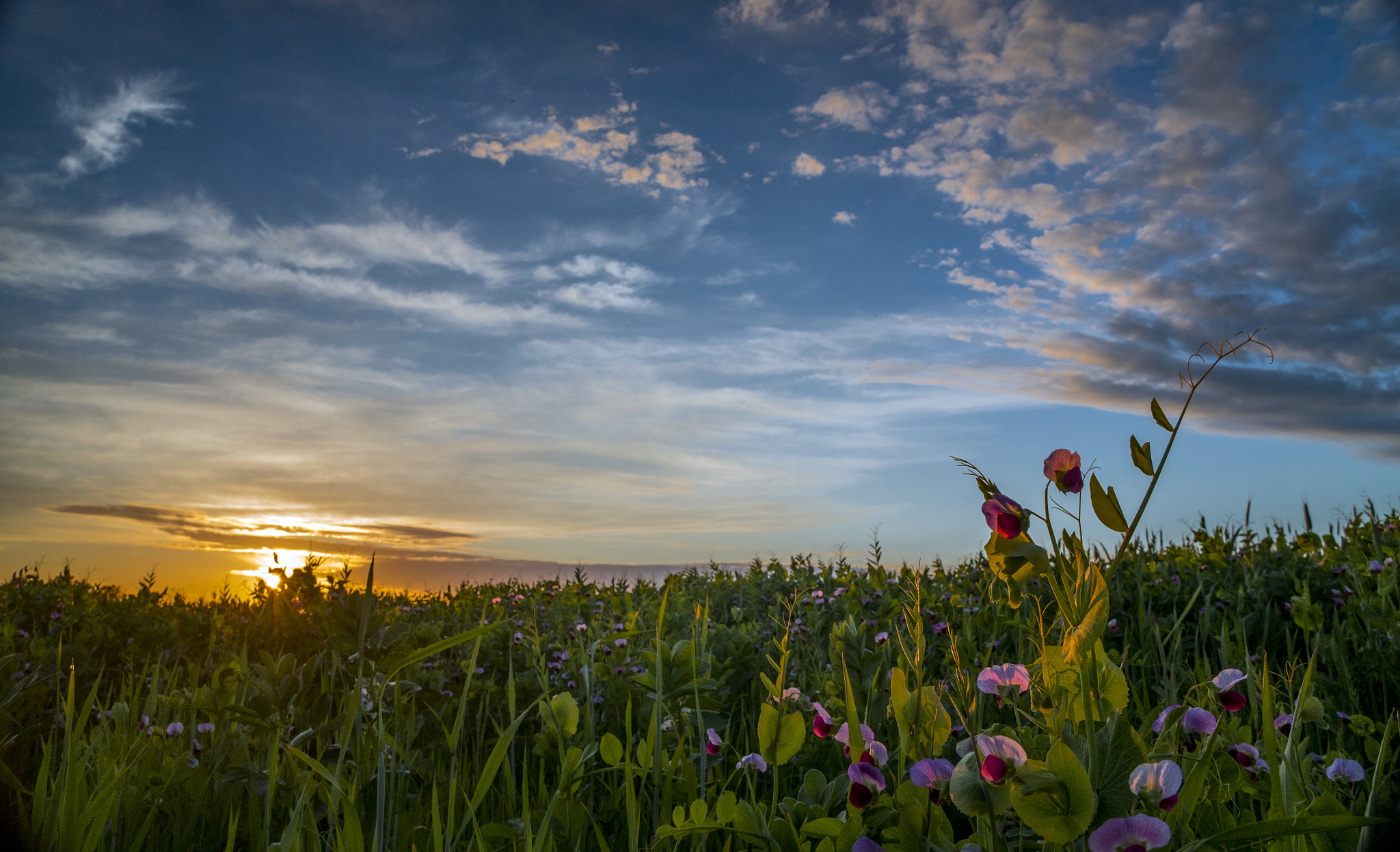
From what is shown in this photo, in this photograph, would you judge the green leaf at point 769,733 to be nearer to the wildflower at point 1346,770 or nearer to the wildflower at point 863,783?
the wildflower at point 863,783

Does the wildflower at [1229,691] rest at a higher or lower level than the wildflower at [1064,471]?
lower

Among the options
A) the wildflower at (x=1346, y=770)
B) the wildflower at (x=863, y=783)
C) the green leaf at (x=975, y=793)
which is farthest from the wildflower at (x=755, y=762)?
the wildflower at (x=1346, y=770)

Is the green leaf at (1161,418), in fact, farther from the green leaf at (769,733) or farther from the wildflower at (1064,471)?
the green leaf at (769,733)

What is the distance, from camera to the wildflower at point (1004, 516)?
1595mm

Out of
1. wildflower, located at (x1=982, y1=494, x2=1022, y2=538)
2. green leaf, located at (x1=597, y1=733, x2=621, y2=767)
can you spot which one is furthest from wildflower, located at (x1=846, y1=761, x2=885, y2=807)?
green leaf, located at (x1=597, y1=733, x2=621, y2=767)

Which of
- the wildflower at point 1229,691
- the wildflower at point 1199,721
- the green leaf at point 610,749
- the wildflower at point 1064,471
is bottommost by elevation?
the green leaf at point 610,749

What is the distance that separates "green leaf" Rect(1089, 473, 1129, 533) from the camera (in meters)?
1.51

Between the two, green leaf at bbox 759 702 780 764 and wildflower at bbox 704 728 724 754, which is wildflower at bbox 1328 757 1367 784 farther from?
wildflower at bbox 704 728 724 754

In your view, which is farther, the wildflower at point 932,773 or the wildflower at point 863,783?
the wildflower at point 863,783

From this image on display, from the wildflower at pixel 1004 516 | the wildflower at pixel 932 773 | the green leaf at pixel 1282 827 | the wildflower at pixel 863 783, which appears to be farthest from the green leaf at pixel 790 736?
the green leaf at pixel 1282 827

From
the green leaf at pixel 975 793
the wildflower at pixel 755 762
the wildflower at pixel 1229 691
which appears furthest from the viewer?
the wildflower at pixel 755 762

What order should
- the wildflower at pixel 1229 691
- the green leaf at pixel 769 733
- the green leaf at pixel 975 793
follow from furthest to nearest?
the green leaf at pixel 769 733 < the wildflower at pixel 1229 691 < the green leaf at pixel 975 793

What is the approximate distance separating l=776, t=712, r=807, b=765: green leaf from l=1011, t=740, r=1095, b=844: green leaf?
849 millimetres

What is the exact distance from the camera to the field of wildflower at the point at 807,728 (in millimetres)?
1557
